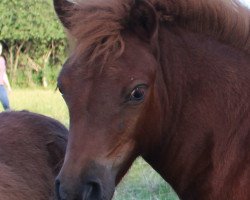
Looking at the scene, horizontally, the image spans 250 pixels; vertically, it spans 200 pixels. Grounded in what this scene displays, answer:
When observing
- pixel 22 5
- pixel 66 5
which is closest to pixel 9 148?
pixel 66 5

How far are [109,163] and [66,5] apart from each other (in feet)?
3.57

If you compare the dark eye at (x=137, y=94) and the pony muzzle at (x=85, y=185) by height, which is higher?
the dark eye at (x=137, y=94)

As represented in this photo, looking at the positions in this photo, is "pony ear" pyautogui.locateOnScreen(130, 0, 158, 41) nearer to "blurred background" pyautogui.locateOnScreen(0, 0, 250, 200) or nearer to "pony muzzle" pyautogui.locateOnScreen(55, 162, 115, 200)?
"pony muzzle" pyautogui.locateOnScreen(55, 162, 115, 200)

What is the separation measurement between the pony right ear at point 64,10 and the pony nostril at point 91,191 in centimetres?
101

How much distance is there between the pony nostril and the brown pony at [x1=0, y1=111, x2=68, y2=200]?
1.21 metres

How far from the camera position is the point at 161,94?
290 centimetres

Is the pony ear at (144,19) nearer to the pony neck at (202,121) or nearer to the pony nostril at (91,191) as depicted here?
the pony neck at (202,121)

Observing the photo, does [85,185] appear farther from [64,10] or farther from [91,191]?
[64,10]

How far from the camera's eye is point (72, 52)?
9.70ft

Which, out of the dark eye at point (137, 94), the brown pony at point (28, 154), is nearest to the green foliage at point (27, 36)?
the brown pony at point (28, 154)

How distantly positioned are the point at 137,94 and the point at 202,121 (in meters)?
0.44

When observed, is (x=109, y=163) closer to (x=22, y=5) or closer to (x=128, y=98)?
(x=128, y=98)

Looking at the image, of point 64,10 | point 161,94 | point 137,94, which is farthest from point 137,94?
point 64,10

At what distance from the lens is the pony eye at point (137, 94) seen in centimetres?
272
